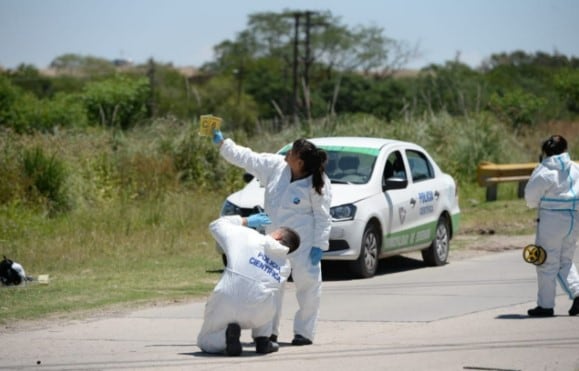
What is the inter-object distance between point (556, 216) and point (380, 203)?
4362 millimetres

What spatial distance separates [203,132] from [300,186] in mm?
1002

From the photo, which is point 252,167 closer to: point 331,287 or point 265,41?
point 331,287

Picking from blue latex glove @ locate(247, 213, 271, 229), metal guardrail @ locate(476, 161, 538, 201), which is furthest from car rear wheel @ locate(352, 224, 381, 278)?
metal guardrail @ locate(476, 161, 538, 201)

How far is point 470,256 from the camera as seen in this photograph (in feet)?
61.1

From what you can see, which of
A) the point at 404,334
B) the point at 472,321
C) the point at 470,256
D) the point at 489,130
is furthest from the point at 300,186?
the point at 489,130

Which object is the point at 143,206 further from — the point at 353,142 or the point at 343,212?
the point at 343,212


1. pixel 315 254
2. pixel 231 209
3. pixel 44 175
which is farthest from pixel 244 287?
pixel 44 175

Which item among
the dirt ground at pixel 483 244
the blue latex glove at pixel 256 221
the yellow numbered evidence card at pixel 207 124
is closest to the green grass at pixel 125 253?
the dirt ground at pixel 483 244

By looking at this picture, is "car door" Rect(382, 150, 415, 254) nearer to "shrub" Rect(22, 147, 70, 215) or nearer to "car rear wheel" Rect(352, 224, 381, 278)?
"car rear wheel" Rect(352, 224, 381, 278)

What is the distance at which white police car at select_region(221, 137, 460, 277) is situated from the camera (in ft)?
49.9

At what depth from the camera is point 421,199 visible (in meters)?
Answer: 16.9

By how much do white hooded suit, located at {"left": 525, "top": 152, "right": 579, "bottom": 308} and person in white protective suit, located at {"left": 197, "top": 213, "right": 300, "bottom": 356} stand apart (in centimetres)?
306

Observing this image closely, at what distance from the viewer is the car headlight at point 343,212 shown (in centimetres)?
1518

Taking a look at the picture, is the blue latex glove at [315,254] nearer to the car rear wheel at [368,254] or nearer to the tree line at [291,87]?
the car rear wheel at [368,254]
